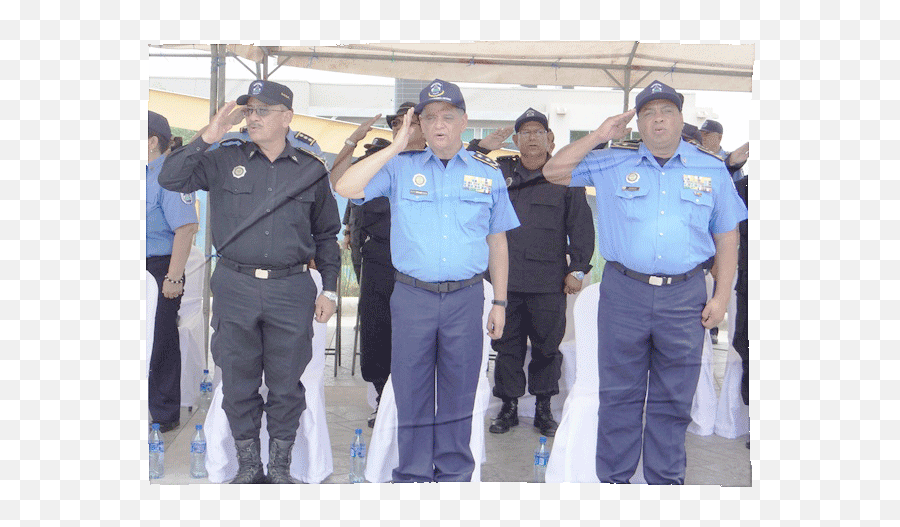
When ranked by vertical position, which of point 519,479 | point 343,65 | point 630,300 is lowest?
point 519,479

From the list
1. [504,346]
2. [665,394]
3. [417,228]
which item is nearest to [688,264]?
[665,394]

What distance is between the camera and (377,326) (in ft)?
13.2

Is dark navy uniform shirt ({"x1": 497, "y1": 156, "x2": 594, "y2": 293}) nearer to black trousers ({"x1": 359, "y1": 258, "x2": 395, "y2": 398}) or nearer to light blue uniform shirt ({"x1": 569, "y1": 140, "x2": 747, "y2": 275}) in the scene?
light blue uniform shirt ({"x1": 569, "y1": 140, "x2": 747, "y2": 275})

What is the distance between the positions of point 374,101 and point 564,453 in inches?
68.5

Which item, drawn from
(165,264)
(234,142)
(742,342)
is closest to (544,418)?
(742,342)

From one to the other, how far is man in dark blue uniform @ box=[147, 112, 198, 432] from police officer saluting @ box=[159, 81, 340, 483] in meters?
0.28

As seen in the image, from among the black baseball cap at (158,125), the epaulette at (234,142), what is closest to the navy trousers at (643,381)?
the epaulette at (234,142)

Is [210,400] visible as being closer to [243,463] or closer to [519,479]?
[243,463]

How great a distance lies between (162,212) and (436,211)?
1.49 metres

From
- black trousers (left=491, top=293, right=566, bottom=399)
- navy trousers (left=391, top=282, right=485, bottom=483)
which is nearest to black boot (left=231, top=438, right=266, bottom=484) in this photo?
navy trousers (left=391, top=282, right=485, bottom=483)

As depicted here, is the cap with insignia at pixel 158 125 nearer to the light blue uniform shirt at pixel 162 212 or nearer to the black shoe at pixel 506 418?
the light blue uniform shirt at pixel 162 212

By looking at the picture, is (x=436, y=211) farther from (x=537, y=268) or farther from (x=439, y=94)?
(x=537, y=268)

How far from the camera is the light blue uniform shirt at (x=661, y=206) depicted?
11.8ft

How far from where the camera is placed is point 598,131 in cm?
363
